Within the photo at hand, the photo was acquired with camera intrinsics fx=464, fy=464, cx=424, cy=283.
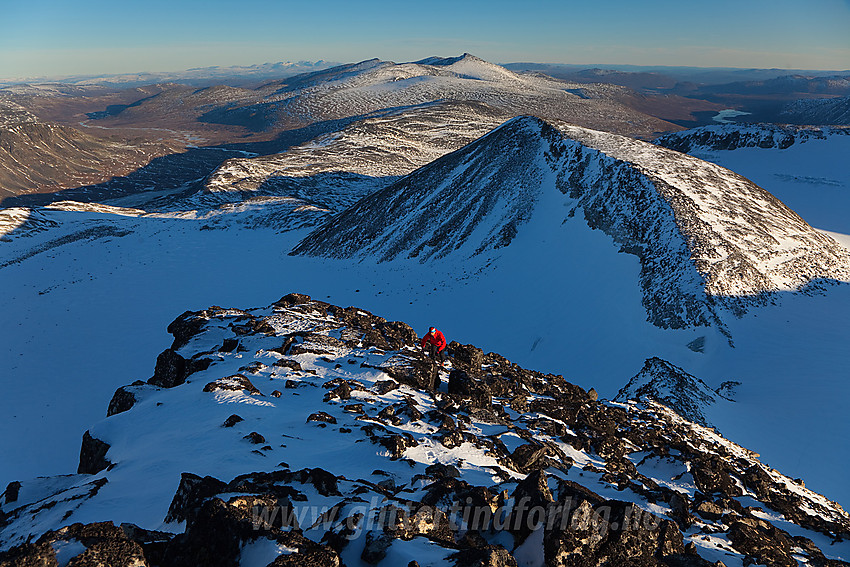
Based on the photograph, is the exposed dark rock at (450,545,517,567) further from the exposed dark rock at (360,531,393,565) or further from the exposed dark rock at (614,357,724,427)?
the exposed dark rock at (614,357,724,427)

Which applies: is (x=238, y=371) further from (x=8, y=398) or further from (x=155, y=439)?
(x=8, y=398)

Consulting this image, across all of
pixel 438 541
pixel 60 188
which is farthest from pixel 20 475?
pixel 60 188

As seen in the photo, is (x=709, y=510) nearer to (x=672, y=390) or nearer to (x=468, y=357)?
(x=468, y=357)

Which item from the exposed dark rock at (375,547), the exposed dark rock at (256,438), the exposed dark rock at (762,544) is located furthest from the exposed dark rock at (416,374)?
the exposed dark rock at (375,547)

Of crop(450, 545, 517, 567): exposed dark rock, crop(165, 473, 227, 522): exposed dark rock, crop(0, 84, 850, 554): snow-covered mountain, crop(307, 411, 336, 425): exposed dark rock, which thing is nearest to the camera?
crop(450, 545, 517, 567): exposed dark rock

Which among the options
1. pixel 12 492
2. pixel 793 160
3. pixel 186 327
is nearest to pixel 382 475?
pixel 12 492

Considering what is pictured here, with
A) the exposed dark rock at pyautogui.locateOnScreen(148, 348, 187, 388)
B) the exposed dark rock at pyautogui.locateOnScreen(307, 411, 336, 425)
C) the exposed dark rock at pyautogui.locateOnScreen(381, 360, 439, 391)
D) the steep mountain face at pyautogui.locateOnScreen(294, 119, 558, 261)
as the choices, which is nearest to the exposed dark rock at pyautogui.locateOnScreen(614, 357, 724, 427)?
the exposed dark rock at pyautogui.locateOnScreen(381, 360, 439, 391)
